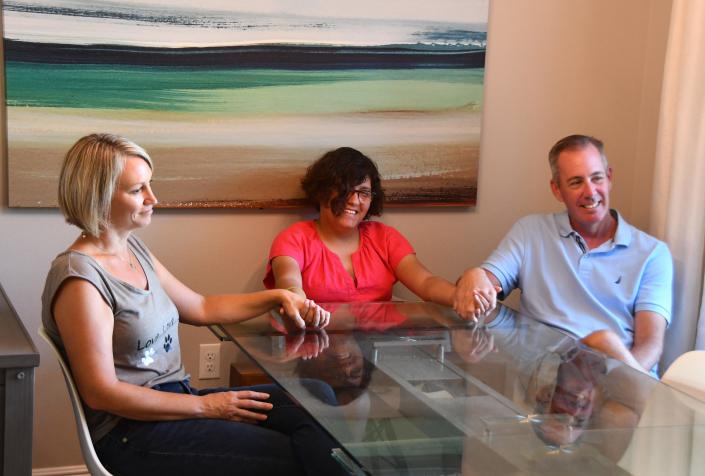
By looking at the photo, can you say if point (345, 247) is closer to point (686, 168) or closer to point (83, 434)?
point (686, 168)

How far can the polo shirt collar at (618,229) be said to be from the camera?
293 cm

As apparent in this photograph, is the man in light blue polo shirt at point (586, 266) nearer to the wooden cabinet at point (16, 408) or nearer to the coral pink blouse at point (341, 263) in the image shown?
the coral pink blouse at point (341, 263)

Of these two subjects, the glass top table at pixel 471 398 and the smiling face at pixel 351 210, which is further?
the smiling face at pixel 351 210

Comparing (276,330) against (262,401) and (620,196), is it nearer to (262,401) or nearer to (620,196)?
(262,401)

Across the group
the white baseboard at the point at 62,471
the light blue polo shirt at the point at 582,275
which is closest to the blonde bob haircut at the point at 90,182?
the white baseboard at the point at 62,471

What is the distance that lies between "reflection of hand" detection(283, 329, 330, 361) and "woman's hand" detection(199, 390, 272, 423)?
118 millimetres

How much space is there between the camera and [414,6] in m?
3.20

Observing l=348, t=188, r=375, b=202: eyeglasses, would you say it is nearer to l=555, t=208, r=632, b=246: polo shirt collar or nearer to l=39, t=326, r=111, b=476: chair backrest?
l=555, t=208, r=632, b=246: polo shirt collar

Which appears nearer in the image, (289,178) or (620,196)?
(289,178)

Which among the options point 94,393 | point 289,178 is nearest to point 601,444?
point 94,393

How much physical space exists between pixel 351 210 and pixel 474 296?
0.54 meters

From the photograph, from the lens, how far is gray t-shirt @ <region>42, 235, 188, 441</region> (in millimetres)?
1983

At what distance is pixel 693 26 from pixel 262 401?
72.3 inches

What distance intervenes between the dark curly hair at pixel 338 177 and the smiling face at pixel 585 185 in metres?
0.61
